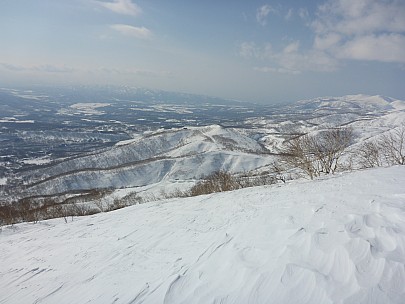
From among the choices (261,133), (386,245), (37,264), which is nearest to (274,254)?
(386,245)

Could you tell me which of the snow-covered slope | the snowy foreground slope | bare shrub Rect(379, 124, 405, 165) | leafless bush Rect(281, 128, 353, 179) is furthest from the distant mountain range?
the snowy foreground slope

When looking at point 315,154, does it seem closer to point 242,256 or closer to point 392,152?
point 392,152

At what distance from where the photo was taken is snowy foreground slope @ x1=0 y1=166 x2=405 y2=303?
4219 mm

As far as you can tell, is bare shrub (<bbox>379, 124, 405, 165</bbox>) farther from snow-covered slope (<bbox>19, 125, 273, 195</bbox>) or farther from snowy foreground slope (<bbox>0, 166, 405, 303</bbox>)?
snow-covered slope (<bbox>19, 125, 273, 195</bbox>)

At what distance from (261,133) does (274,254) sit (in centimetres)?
14391

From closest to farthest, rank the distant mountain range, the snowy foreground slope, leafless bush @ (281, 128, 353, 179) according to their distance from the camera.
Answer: the snowy foreground slope → leafless bush @ (281, 128, 353, 179) → the distant mountain range

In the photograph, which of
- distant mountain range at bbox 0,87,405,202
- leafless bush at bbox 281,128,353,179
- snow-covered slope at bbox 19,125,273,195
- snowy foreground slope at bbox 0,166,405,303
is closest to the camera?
snowy foreground slope at bbox 0,166,405,303

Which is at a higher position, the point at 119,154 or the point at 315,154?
the point at 315,154

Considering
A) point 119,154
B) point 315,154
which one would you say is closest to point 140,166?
point 119,154

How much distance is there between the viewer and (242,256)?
214 inches

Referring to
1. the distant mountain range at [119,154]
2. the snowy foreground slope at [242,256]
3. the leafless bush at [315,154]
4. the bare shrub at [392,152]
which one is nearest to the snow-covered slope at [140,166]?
the distant mountain range at [119,154]

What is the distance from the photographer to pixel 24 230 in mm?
12602

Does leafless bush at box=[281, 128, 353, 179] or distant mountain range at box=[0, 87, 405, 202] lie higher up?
leafless bush at box=[281, 128, 353, 179]

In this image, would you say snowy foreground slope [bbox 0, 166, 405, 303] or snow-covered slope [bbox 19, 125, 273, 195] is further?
snow-covered slope [bbox 19, 125, 273, 195]
